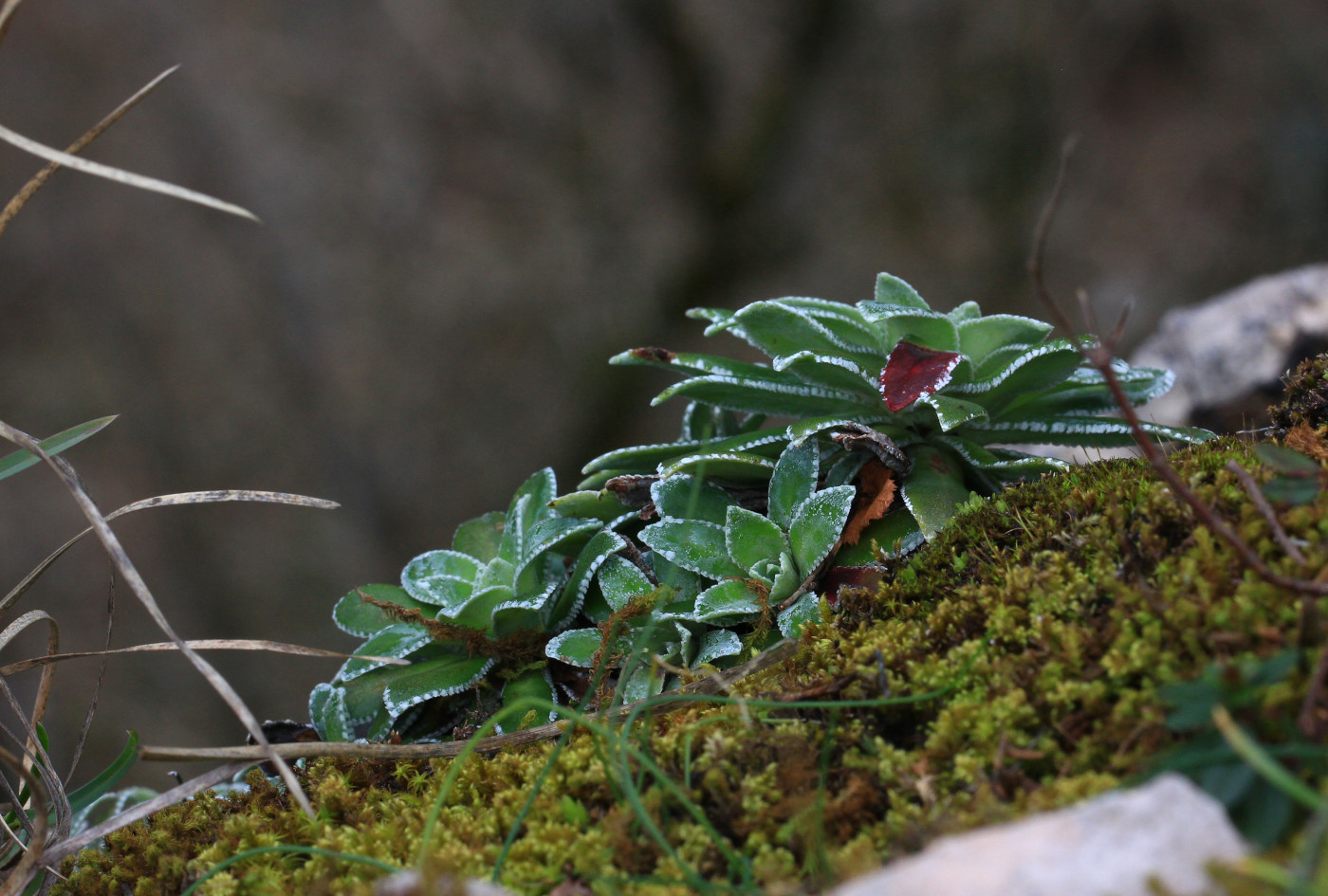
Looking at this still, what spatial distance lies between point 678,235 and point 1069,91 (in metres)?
2.67

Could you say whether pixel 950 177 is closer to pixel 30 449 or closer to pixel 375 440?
pixel 375 440

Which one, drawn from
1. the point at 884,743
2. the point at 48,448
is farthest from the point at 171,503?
the point at 884,743

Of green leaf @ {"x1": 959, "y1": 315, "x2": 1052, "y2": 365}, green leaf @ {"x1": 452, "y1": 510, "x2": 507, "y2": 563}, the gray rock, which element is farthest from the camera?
the gray rock

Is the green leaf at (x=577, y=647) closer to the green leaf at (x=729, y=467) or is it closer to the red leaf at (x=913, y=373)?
the green leaf at (x=729, y=467)

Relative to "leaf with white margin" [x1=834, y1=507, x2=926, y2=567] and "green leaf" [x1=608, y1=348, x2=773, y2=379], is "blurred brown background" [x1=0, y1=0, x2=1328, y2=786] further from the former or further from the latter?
"leaf with white margin" [x1=834, y1=507, x2=926, y2=567]

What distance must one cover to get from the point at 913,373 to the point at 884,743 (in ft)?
2.34

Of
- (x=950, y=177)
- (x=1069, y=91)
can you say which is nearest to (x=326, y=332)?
(x=950, y=177)

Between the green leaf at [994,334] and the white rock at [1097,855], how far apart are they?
40.7 inches

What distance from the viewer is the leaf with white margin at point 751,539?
5.08 ft

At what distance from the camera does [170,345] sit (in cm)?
436

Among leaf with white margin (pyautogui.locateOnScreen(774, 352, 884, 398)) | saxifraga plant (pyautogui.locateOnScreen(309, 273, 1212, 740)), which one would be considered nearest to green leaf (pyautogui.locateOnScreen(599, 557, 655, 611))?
saxifraga plant (pyautogui.locateOnScreen(309, 273, 1212, 740))

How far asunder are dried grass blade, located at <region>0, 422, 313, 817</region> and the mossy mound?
11 cm

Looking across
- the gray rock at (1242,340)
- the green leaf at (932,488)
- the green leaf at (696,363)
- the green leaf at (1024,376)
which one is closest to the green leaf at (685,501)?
the green leaf at (696,363)

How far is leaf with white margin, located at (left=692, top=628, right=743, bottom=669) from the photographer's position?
1433 millimetres
